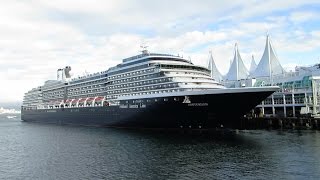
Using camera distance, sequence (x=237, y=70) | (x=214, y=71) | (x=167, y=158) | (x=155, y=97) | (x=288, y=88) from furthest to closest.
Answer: (x=214, y=71) < (x=237, y=70) < (x=288, y=88) < (x=155, y=97) < (x=167, y=158)

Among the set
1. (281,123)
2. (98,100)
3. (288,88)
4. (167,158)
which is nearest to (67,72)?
(98,100)

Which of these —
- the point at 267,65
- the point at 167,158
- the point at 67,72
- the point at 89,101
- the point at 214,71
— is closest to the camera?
the point at 167,158

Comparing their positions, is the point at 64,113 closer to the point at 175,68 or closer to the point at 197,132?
the point at 175,68

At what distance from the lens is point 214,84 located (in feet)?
180

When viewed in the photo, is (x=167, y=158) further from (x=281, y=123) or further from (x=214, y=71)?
(x=214, y=71)

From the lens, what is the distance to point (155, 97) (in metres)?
50.2

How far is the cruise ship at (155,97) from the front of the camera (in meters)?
45.3

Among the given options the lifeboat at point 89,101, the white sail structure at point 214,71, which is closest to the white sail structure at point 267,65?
the white sail structure at point 214,71

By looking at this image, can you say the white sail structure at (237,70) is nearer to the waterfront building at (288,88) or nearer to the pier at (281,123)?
the waterfront building at (288,88)

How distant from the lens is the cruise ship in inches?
1785

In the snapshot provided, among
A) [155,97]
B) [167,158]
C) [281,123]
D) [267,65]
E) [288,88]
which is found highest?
[267,65]

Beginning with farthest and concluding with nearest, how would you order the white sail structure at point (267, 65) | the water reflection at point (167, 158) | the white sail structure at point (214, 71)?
1. the white sail structure at point (214, 71)
2. the white sail structure at point (267, 65)
3. the water reflection at point (167, 158)

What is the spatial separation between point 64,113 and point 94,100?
52.7ft

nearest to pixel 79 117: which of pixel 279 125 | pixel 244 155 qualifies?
pixel 279 125
